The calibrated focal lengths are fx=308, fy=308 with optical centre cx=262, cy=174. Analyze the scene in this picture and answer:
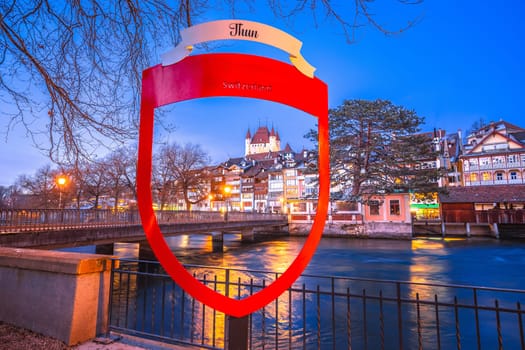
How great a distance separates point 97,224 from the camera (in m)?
16.2

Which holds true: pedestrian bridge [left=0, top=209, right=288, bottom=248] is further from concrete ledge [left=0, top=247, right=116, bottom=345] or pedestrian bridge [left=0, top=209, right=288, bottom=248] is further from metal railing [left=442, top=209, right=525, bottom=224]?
metal railing [left=442, top=209, right=525, bottom=224]

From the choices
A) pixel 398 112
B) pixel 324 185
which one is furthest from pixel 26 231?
pixel 398 112

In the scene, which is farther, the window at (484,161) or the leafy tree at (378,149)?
the window at (484,161)

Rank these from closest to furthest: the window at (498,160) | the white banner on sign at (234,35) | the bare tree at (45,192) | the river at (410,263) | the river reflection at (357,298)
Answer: the white banner on sign at (234,35) → the river reflection at (357,298) → the river at (410,263) → the bare tree at (45,192) → the window at (498,160)

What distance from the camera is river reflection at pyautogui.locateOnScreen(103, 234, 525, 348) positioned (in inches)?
197

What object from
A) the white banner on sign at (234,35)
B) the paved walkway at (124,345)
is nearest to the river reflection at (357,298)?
the paved walkway at (124,345)

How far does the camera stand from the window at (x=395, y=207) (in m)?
40.7

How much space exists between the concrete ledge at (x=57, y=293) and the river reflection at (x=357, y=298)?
61cm

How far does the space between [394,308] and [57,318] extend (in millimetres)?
11270

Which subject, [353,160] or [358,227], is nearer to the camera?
[353,160]

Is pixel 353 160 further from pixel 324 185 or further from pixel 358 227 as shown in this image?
pixel 324 185

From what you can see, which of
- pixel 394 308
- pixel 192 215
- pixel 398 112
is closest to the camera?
pixel 394 308

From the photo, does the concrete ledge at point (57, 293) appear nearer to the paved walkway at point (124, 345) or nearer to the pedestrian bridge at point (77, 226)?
the paved walkway at point (124, 345)

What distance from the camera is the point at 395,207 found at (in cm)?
4097
